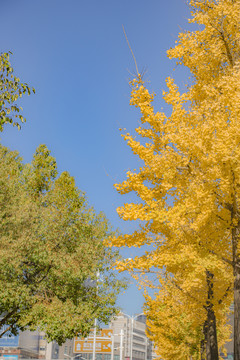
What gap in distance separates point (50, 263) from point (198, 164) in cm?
915

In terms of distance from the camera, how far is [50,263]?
18.2m

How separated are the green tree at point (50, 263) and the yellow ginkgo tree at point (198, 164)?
22.6 feet

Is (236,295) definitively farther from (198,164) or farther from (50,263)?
(50,263)

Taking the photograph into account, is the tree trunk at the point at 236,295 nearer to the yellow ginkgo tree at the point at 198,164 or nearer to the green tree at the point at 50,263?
the yellow ginkgo tree at the point at 198,164

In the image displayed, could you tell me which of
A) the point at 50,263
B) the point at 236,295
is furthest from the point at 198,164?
the point at 50,263

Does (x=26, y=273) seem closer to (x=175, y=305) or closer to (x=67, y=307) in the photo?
(x=67, y=307)

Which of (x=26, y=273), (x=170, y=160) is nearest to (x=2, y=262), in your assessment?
(x=26, y=273)

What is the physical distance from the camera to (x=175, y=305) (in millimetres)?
23234

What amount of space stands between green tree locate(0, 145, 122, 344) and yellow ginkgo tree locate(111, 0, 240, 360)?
6885 mm

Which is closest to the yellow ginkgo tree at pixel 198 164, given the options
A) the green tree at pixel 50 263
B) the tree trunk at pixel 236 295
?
the tree trunk at pixel 236 295

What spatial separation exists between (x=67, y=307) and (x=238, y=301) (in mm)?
9513

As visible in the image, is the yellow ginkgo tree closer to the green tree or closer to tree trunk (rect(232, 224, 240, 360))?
tree trunk (rect(232, 224, 240, 360))

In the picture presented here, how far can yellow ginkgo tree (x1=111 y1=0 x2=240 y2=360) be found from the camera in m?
10.5

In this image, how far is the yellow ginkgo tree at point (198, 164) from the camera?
1049 cm
